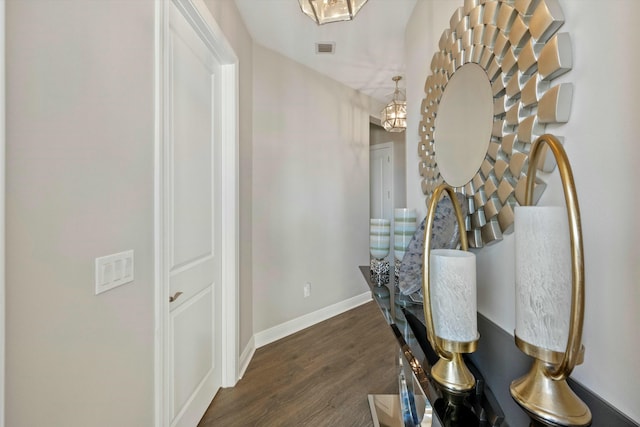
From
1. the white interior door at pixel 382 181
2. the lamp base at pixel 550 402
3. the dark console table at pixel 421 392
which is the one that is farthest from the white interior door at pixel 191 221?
the white interior door at pixel 382 181

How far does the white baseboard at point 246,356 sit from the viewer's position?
214cm

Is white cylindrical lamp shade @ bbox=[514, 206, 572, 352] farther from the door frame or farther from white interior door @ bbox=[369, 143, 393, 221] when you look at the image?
white interior door @ bbox=[369, 143, 393, 221]

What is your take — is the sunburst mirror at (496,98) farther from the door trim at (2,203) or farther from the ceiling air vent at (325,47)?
the ceiling air vent at (325,47)

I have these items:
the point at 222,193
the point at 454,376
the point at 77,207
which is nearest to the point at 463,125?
the point at 454,376

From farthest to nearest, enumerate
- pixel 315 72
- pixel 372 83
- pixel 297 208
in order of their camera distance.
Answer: pixel 372 83 < pixel 315 72 < pixel 297 208

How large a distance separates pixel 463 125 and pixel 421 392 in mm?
1049

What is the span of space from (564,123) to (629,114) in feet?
0.47

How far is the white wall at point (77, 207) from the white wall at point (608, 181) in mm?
1279

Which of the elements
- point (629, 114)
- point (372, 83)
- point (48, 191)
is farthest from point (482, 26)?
point (372, 83)

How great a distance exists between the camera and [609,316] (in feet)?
1.93

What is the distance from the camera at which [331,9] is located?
1414 millimetres

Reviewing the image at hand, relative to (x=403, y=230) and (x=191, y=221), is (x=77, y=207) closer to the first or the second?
(x=191, y=221)

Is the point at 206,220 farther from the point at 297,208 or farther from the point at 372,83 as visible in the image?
the point at 372,83

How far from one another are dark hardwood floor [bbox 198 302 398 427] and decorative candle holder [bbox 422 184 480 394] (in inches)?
49.9
